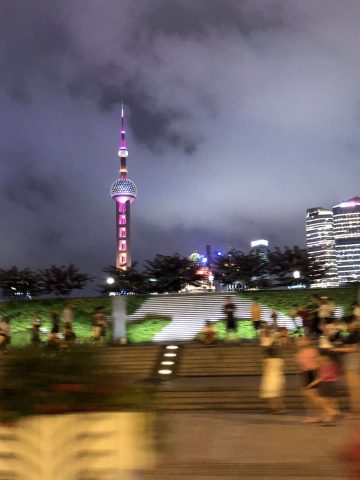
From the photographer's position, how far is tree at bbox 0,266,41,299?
104 ft

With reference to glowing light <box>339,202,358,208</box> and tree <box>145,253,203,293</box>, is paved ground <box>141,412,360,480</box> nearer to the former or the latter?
tree <box>145,253,203,293</box>

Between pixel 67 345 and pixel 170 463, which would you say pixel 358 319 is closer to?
pixel 170 463

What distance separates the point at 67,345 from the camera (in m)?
4.27

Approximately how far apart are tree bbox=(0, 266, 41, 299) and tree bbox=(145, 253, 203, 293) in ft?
27.1

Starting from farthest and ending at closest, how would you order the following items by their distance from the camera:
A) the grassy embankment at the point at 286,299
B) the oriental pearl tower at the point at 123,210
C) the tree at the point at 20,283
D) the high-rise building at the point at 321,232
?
the high-rise building at the point at 321,232 < the oriental pearl tower at the point at 123,210 < the tree at the point at 20,283 < the grassy embankment at the point at 286,299

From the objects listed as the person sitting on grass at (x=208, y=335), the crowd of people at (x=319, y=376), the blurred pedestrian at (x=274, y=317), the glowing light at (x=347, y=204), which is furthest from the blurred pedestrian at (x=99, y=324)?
the glowing light at (x=347, y=204)

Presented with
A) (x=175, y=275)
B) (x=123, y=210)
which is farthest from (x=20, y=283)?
(x=123, y=210)

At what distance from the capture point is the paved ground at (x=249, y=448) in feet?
21.2

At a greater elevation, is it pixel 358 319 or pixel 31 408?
pixel 358 319

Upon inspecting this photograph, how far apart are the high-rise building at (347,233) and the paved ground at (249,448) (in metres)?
142

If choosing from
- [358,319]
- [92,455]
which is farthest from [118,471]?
[358,319]

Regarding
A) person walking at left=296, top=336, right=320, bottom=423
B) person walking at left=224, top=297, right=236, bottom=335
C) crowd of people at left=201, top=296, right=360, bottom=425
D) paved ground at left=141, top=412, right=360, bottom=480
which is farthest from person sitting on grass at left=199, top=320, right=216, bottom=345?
person walking at left=296, top=336, right=320, bottom=423

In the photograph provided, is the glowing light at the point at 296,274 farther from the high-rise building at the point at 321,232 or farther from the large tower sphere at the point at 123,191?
the high-rise building at the point at 321,232

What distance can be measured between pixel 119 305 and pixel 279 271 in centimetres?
1714
